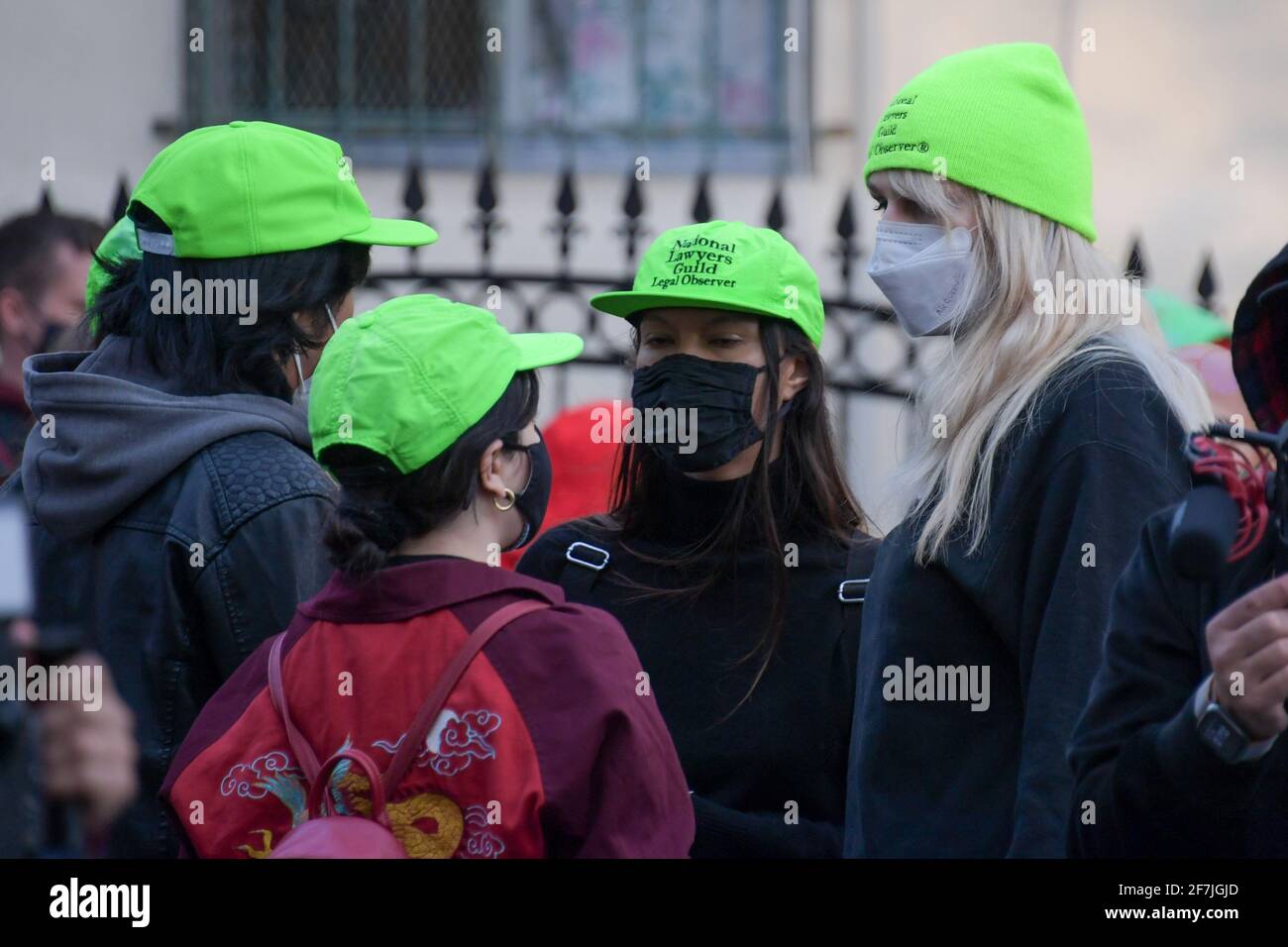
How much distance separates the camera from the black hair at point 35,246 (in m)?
4.98

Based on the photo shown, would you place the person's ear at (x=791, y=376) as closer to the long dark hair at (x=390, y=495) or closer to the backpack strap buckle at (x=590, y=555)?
the backpack strap buckle at (x=590, y=555)

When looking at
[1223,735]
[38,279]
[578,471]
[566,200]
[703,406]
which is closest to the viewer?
[1223,735]

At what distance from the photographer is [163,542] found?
2.57 metres

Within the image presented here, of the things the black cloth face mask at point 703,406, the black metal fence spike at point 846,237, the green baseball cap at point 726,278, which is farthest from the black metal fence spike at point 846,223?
the black cloth face mask at point 703,406

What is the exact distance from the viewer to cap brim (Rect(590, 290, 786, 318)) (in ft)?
10.6

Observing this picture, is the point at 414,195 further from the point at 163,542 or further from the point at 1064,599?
the point at 1064,599

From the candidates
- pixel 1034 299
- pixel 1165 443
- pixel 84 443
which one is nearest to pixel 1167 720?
pixel 1165 443

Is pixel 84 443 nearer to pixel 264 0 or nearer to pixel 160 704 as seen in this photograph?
pixel 160 704

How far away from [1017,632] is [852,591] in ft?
2.18

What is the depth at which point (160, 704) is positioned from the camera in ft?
8.48

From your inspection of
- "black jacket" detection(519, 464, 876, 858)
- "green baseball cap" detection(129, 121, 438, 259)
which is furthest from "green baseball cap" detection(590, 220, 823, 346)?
"green baseball cap" detection(129, 121, 438, 259)

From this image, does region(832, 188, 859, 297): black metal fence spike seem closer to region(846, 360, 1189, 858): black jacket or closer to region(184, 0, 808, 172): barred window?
region(184, 0, 808, 172): barred window

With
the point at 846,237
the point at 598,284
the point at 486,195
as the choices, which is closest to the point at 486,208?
the point at 486,195
